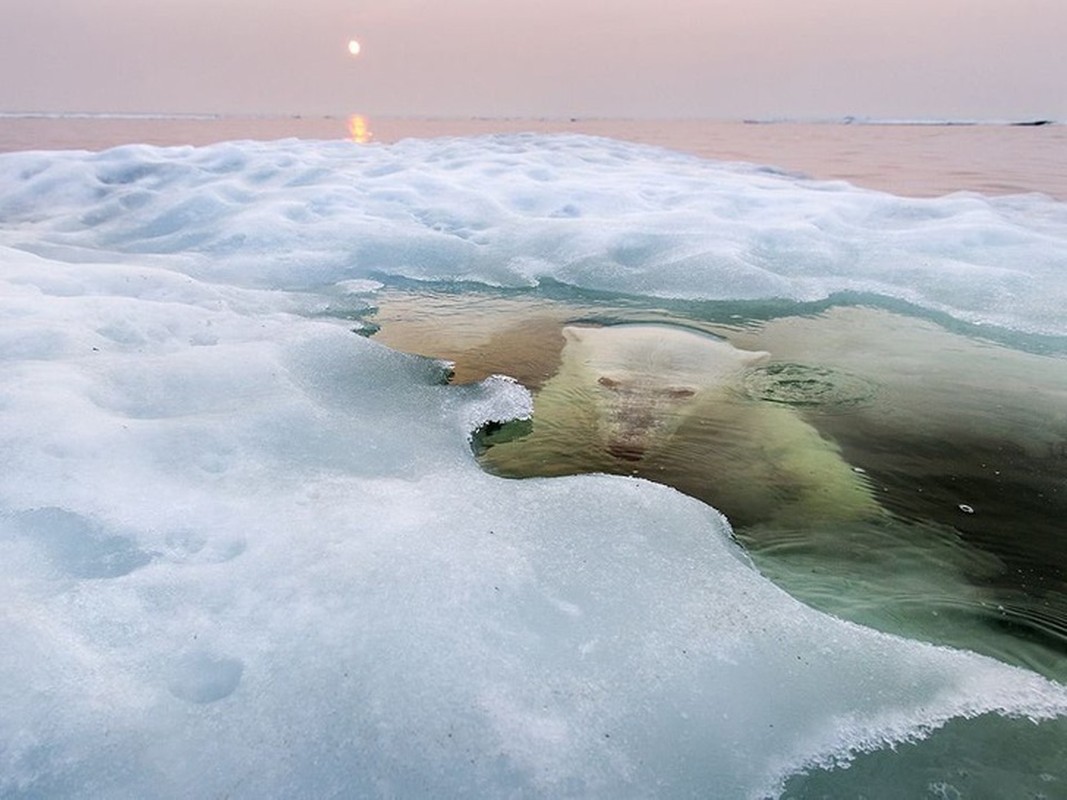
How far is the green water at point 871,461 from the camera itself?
2.10 metres

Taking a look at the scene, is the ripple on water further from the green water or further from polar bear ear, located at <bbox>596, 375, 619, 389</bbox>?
polar bear ear, located at <bbox>596, 375, 619, 389</bbox>

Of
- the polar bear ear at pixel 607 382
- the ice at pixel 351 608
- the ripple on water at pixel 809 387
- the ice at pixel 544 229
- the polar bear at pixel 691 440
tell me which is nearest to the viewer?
the ice at pixel 351 608

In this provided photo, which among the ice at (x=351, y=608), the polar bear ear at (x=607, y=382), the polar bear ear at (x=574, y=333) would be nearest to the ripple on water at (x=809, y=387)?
the polar bear ear at (x=607, y=382)

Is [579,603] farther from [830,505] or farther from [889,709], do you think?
[830,505]

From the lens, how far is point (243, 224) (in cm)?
767

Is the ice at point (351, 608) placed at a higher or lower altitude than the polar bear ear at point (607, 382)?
higher

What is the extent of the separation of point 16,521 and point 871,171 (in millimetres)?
17716

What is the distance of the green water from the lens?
6.90 ft

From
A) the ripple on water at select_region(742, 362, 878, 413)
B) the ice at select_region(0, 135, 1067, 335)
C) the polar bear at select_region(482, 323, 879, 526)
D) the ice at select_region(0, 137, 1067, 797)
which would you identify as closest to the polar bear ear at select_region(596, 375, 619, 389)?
the polar bear at select_region(482, 323, 879, 526)

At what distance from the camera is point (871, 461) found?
10.9ft

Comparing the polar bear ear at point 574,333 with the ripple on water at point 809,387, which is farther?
the polar bear ear at point 574,333

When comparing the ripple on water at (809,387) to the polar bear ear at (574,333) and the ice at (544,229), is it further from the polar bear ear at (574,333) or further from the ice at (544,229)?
the ice at (544,229)

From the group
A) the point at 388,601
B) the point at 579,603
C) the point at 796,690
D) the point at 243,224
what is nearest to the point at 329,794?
the point at 388,601

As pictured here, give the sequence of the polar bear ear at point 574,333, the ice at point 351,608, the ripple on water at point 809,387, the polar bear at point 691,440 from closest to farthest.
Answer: the ice at point 351,608 < the polar bear at point 691,440 < the ripple on water at point 809,387 < the polar bear ear at point 574,333
